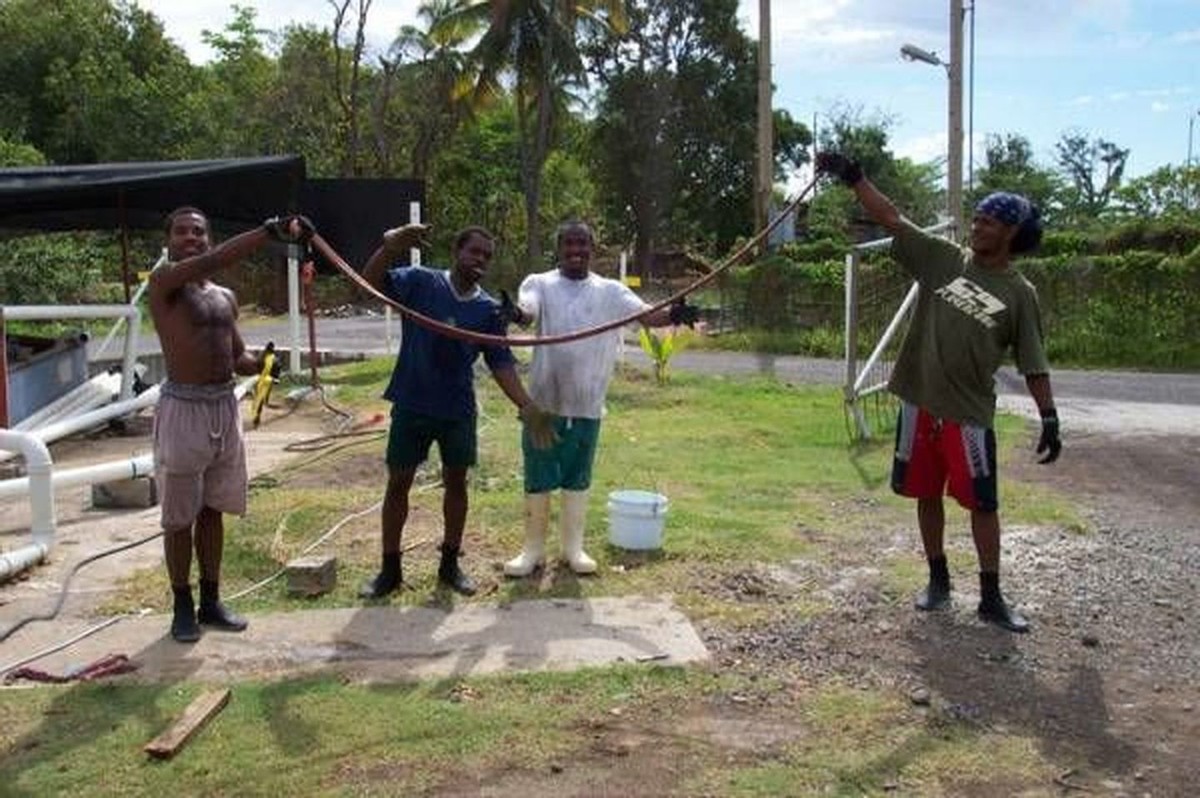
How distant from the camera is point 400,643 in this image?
4840 millimetres

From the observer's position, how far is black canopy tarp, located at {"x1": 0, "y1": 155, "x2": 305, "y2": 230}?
8883 millimetres

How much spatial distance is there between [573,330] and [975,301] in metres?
1.75

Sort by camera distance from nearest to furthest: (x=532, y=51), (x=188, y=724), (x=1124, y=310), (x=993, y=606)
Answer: (x=188, y=724) < (x=993, y=606) < (x=1124, y=310) < (x=532, y=51)

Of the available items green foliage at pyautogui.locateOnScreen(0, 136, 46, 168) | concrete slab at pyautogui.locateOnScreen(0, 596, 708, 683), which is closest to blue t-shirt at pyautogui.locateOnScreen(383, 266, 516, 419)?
concrete slab at pyautogui.locateOnScreen(0, 596, 708, 683)

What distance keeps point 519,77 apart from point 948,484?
28505 millimetres

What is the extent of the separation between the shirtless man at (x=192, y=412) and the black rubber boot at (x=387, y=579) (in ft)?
2.04

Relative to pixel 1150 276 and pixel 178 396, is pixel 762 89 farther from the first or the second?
pixel 178 396

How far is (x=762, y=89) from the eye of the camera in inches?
864

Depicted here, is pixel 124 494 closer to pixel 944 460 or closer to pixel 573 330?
pixel 573 330

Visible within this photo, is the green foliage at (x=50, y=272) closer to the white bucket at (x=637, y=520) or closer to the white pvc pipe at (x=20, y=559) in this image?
the white pvc pipe at (x=20, y=559)

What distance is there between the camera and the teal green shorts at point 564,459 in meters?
5.81

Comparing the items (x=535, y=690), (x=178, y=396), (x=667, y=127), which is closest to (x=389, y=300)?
(x=178, y=396)

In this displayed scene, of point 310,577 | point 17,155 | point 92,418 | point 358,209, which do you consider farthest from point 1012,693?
point 17,155

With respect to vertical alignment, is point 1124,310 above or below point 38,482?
above
